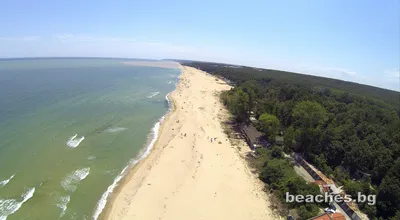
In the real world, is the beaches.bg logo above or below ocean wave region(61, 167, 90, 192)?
above

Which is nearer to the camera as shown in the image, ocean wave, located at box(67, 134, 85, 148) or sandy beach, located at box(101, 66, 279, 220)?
sandy beach, located at box(101, 66, 279, 220)

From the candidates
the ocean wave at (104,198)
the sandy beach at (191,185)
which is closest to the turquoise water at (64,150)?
the ocean wave at (104,198)

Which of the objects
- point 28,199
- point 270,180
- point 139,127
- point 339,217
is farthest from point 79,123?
point 339,217

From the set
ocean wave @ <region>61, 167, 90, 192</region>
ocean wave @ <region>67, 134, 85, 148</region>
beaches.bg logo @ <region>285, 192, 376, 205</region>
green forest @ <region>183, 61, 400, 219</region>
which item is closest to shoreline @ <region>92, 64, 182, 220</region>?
ocean wave @ <region>61, 167, 90, 192</region>

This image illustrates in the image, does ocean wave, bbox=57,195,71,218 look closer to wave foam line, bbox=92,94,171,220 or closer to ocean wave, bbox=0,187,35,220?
wave foam line, bbox=92,94,171,220

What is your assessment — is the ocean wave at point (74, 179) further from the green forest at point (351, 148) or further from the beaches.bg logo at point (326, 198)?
the beaches.bg logo at point (326, 198)

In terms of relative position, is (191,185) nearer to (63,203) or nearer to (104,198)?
(104,198)
